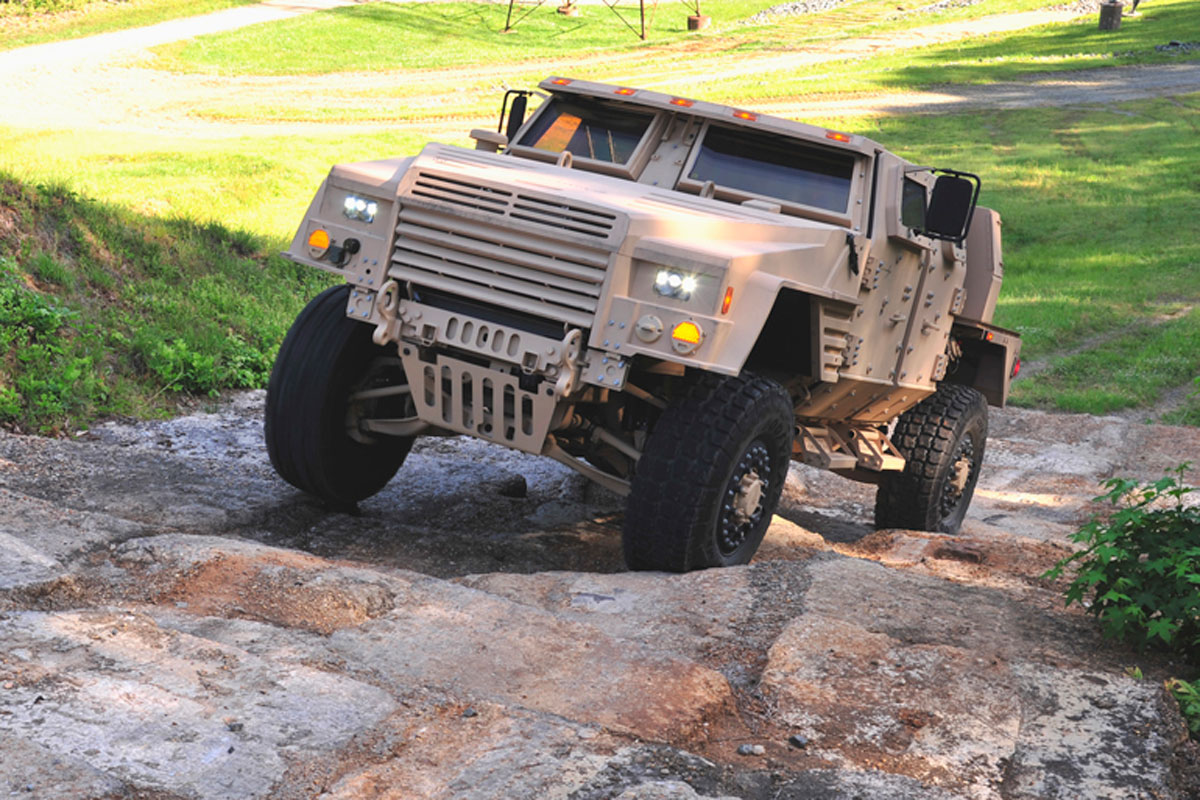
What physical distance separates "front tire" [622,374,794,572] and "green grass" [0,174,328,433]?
13.8 ft

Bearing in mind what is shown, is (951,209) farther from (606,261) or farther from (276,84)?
(276,84)

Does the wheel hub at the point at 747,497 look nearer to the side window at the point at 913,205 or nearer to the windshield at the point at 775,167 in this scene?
the windshield at the point at 775,167

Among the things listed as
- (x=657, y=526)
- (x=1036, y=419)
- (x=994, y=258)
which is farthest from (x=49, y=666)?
(x=1036, y=419)

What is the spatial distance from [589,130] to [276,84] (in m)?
23.2

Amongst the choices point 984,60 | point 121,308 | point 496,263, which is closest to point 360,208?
point 496,263

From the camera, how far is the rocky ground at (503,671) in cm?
379

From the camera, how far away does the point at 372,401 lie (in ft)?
22.9

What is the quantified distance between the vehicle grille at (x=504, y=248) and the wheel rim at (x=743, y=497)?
1047mm

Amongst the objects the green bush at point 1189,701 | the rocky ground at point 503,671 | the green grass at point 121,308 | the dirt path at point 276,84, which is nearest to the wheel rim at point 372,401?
the rocky ground at point 503,671

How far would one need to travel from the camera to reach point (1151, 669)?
5.22 metres

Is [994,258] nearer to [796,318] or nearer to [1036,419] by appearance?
[796,318]

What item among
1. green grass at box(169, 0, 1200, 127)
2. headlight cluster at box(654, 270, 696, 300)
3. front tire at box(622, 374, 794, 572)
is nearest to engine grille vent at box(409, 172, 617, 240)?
headlight cluster at box(654, 270, 696, 300)

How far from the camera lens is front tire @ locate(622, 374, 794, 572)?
5.92 metres

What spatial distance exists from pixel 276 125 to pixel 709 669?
2026 centimetres
